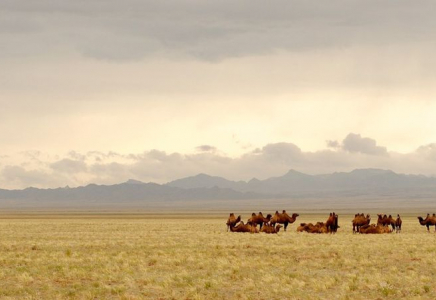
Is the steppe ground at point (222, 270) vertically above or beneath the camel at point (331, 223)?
beneath

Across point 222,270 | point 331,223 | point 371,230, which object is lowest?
point 222,270

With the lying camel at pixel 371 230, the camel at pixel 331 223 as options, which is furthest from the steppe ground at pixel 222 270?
the camel at pixel 331 223

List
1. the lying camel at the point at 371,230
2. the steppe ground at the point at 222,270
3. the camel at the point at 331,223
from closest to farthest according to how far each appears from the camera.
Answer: the steppe ground at the point at 222,270, the lying camel at the point at 371,230, the camel at the point at 331,223

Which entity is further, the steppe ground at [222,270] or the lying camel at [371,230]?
the lying camel at [371,230]

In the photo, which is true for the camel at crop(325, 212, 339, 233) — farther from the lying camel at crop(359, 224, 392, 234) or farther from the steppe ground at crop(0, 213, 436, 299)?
the steppe ground at crop(0, 213, 436, 299)

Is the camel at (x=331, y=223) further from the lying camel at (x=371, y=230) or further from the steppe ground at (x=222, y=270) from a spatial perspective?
the steppe ground at (x=222, y=270)

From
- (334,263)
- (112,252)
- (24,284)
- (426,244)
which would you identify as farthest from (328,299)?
(426,244)

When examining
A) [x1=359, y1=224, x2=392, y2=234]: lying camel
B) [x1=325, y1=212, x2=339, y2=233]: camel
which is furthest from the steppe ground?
[x1=325, y1=212, x2=339, y2=233]: camel

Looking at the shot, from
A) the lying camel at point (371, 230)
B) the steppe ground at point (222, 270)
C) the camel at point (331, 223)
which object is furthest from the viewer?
the camel at point (331, 223)

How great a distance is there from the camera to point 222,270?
23.8m

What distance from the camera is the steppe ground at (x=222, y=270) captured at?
19469mm

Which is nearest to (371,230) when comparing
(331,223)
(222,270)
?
(331,223)

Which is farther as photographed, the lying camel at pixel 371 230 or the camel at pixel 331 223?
the camel at pixel 331 223

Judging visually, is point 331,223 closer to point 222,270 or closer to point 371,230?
point 371,230
